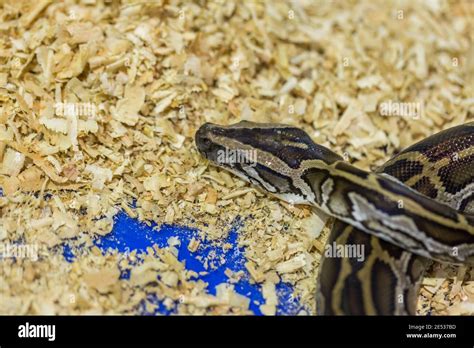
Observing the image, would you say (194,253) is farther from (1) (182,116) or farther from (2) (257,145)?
(1) (182,116)

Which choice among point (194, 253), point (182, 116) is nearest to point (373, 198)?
point (194, 253)

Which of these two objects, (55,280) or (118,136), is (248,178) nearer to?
(118,136)

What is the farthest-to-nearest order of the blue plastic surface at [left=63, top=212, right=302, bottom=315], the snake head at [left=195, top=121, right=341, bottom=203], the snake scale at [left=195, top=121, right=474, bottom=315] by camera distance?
1. the snake head at [left=195, top=121, right=341, bottom=203]
2. the blue plastic surface at [left=63, top=212, right=302, bottom=315]
3. the snake scale at [left=195, top=121, right=474, bottom=315]

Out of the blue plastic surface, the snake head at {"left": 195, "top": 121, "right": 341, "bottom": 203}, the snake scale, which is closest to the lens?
the snake scale

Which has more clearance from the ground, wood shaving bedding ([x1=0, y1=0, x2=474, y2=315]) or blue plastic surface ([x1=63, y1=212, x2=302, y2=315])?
wood shaving bedding ([x1=0, y1=0, x2=474, y2=315])

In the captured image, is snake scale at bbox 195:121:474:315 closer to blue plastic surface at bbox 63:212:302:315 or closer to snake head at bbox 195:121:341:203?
snake head at bbox 195:121:341:203

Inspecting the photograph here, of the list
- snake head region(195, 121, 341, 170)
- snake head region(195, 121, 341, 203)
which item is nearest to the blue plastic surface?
snake head region(195, 121, 341, 203)
